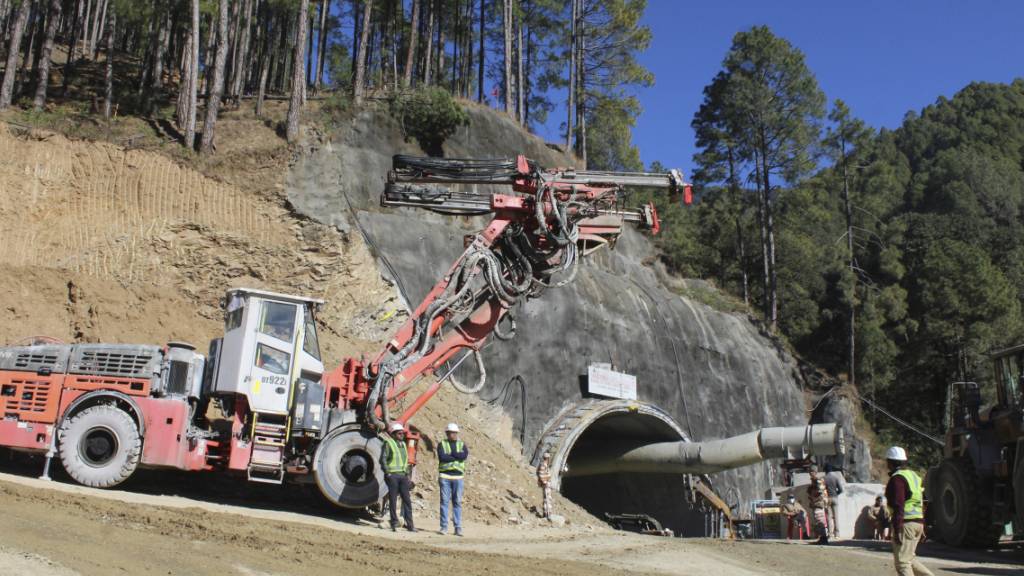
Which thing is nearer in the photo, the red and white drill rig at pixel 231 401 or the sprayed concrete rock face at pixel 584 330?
the red and white drill rig at pixel 231 401

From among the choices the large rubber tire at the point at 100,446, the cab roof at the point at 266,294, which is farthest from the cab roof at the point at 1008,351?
the large rubber tire at the point at 100,446

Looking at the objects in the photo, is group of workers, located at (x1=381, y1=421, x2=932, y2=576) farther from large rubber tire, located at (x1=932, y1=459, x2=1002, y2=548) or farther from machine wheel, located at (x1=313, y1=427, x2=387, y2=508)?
large rubber tire, located at (x1=932, y1=459, x2=1002, y2=548)

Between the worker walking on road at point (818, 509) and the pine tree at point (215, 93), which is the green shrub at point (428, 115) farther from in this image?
the worker walking on road at point (818, 509)

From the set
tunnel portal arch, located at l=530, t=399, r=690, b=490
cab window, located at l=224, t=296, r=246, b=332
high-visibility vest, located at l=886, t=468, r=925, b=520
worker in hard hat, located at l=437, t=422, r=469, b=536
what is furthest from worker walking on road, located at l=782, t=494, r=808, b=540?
cab window, located at l=224, t=296, r=246, b=332

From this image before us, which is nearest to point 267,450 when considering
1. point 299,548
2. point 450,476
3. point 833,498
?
point 450,476

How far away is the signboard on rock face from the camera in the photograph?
2578 cm

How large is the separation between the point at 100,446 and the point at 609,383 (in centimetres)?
1592

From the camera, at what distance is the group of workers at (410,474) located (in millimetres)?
13781

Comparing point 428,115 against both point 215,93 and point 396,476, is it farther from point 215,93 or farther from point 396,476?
point 396,476

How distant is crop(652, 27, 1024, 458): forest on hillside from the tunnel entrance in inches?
482

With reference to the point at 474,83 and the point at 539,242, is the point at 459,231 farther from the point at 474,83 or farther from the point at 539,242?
the point at 474,83

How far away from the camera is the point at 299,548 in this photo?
1047cm

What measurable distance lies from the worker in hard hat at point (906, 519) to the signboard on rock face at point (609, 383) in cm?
1567

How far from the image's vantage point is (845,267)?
47.5 m
